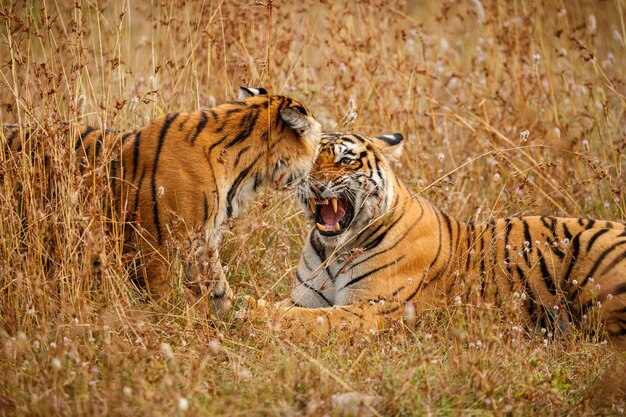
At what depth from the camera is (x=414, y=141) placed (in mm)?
6477

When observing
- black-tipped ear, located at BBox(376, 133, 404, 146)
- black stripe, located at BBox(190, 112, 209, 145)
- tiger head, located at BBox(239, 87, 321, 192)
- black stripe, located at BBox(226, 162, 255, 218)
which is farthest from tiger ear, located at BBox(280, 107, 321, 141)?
black-tipped ear, located at BBox(376, 133, 404, 146)

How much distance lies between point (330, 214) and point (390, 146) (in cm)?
55

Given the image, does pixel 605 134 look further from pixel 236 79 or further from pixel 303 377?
pixel 303 377

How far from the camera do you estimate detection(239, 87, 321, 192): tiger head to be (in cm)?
454

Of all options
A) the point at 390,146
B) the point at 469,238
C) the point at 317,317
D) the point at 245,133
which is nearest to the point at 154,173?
the point at 245,133

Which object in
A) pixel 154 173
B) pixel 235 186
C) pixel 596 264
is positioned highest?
pixel 154 173

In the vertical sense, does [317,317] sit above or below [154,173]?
below

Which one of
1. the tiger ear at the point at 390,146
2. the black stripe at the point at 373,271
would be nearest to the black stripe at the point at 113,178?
the black stripe at the point at 373,271

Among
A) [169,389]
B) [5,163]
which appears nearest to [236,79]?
[5,163]

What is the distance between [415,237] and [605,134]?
2.88 m

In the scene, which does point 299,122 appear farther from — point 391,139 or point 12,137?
point 12,137

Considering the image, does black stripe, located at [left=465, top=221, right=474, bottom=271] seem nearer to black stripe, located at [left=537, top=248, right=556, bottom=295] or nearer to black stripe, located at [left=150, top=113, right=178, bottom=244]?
black stripe, located at [left=537, top=248, right=556, bottom=295]

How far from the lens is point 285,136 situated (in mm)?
4590

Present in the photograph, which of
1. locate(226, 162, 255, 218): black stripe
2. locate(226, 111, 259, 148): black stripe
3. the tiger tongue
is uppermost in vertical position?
locate(226, 111, 259, 148): black stripe
